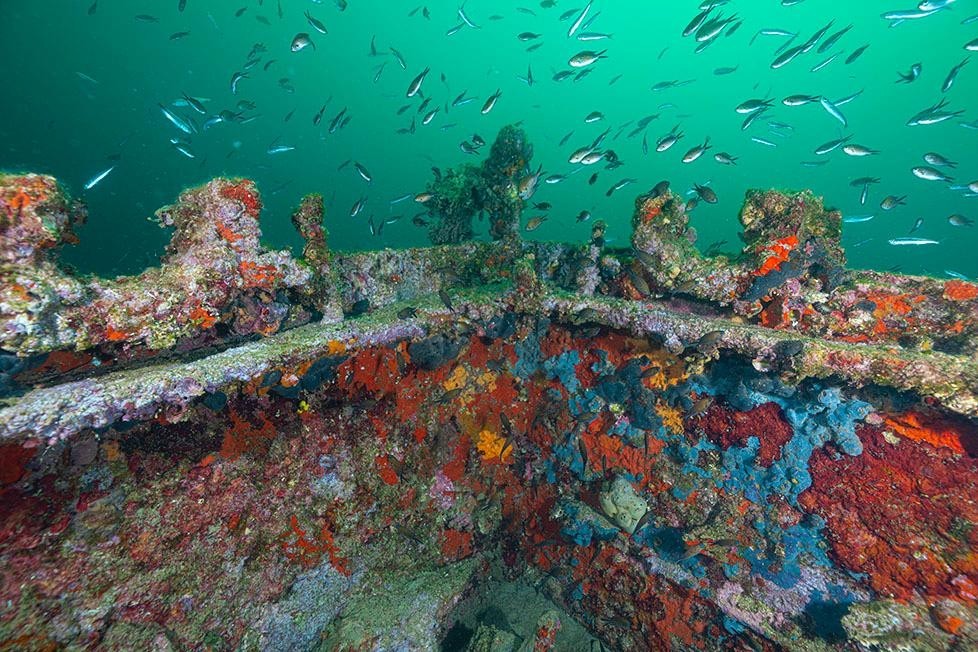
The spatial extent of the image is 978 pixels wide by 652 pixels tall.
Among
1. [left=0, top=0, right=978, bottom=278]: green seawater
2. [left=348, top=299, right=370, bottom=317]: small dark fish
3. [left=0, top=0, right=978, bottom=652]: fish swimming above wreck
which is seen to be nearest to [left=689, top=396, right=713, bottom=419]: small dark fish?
[left=0, top=0, right=978, bottom=652]: fish swimming above wreck

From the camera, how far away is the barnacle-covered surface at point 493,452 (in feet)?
11.9

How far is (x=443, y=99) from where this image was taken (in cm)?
11256

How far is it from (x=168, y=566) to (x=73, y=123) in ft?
277

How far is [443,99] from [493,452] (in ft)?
407

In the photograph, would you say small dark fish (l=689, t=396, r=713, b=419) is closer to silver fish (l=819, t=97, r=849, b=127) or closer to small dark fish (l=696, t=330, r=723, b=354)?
small dark fish (l=696, t=330, r=723, b=354)

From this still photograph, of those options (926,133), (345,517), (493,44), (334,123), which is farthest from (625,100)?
(345,517)

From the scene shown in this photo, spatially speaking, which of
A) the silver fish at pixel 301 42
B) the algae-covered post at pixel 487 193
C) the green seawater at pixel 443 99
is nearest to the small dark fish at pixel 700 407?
the algae-covered post at pixel 487 193

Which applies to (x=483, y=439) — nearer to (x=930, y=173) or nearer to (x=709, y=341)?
(x=709, y=341)

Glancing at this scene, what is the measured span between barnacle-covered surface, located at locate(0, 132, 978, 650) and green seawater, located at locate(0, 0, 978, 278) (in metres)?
36.3

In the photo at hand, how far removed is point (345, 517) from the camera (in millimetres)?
5160

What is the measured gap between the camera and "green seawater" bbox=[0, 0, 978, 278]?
57.5m

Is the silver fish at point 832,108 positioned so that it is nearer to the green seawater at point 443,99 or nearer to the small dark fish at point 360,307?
the small dark fish at point 360,307

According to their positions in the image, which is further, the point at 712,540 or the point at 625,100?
the point at 625,100

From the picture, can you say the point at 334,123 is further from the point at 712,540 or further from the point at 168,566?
the point at 712,540
